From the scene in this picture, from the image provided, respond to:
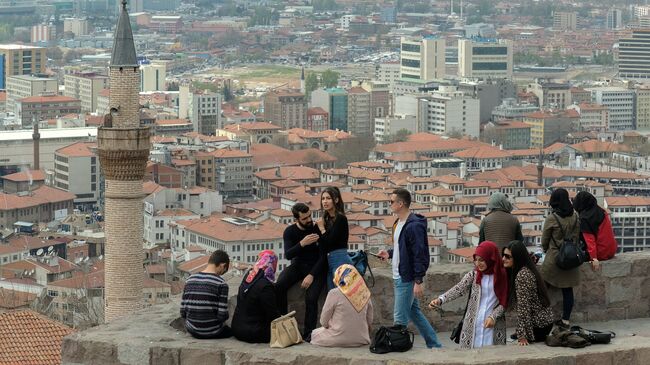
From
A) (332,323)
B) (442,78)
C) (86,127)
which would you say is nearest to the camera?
(332,323)

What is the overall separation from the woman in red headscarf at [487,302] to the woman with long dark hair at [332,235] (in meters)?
0.46

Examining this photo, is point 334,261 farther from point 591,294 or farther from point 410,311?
point 591,294

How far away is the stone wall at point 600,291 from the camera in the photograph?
246 inches

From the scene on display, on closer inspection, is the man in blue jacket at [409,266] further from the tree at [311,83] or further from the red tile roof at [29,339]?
the tree at [311,83]

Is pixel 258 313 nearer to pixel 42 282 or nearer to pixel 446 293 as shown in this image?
pixel 446 293

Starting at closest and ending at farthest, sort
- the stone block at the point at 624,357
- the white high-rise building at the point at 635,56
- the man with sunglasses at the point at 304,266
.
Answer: the stone block at the point at 624,357 < the man with sunglasses at the point at 304,266 < the white high-rise building at the point at 635,56

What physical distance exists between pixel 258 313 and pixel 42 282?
24.8 m

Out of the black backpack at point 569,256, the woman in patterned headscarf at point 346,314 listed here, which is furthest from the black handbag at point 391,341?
the black backpack at point 569,256

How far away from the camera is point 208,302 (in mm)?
5426

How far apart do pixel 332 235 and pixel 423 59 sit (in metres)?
77.0

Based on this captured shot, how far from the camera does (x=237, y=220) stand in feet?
124

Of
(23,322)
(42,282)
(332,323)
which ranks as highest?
(332,323)

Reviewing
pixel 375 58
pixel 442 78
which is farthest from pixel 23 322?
pixel 375 58

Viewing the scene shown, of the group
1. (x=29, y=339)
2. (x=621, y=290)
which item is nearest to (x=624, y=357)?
(x=621, y=290)
